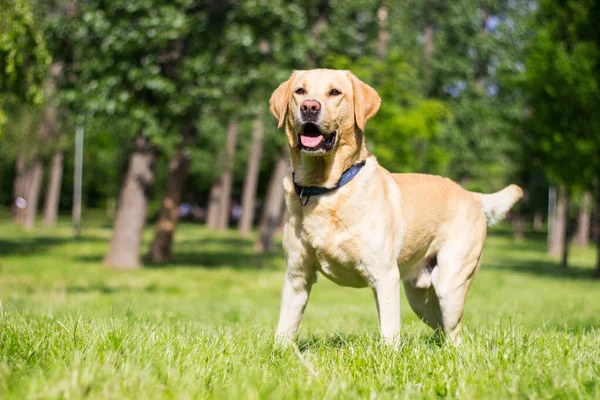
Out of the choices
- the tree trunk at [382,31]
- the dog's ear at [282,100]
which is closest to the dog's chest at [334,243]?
the dog's ear at [282,100]

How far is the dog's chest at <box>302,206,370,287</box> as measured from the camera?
14.6 feet

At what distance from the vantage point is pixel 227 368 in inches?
130

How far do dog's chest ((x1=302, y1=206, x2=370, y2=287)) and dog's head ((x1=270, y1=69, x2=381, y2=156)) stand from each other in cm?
45

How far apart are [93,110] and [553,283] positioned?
11895 mm

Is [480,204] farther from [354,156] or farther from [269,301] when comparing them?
[269,301]

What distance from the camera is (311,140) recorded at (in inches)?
179

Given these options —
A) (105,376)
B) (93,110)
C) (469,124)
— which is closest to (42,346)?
(105,376)

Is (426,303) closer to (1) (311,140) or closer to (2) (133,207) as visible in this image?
(1) (311,140)

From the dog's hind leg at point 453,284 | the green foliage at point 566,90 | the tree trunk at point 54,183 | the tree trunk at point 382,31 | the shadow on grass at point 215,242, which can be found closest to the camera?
the dog's hind leg at point 453,284

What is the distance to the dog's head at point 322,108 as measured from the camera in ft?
14.8

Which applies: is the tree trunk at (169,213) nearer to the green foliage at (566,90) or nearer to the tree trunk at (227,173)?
the green foliage at (566,90)

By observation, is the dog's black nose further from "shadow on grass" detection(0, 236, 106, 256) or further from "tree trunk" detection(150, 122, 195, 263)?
"shadow on grass" detection(0, 236, 106, 256)

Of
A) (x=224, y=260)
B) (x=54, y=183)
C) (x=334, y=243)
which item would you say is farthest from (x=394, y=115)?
(x=54, y=183)

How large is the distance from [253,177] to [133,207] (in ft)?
54.3
